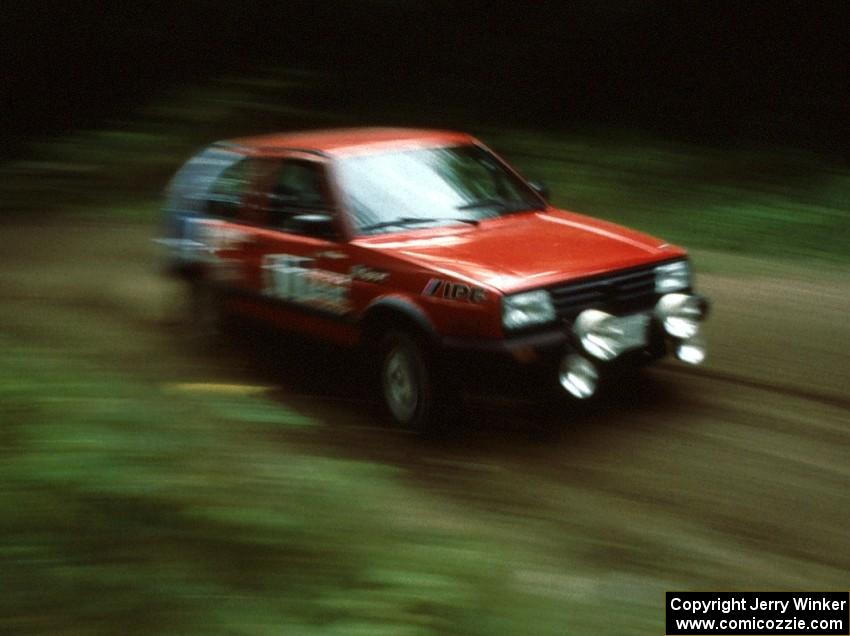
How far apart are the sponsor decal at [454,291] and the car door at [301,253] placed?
29.8 inches

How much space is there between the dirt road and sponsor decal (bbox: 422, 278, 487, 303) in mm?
866

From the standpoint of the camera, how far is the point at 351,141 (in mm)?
8367

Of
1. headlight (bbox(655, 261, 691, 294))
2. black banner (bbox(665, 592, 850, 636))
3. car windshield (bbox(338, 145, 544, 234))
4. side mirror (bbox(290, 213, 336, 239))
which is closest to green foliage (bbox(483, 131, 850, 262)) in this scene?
car windshield (bbox(338, 145, 544, 234))

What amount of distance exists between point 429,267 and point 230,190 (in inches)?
96.9

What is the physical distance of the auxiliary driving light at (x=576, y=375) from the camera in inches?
266

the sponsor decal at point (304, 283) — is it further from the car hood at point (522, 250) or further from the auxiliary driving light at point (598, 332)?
the auxiliary driving light at point (598, 332)

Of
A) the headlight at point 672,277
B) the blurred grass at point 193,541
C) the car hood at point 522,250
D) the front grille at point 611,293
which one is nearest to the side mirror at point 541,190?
the car hood at point 522,250

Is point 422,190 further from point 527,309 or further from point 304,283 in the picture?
point 527,309

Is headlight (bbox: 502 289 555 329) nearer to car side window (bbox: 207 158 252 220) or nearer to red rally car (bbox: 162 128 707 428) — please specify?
red rally car (bbox: 162 128 707 428)

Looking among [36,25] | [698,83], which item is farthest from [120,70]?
[698,83]

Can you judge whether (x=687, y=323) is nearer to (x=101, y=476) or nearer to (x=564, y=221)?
(x=564, y=221)

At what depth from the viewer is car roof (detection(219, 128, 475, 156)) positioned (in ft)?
26.9

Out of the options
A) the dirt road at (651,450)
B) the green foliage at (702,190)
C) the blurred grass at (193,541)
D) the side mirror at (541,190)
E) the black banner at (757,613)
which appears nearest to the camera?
the blurred grass at (193,541)

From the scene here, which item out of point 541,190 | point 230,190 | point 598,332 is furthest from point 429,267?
point 230,190
